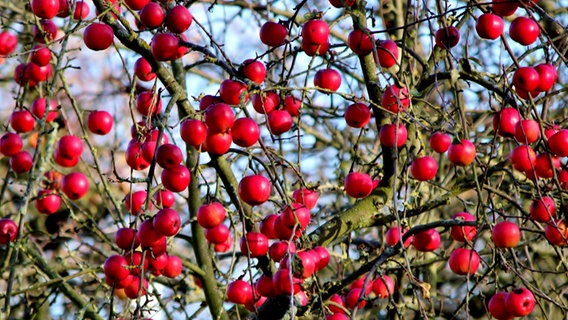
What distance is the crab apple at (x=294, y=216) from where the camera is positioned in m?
2.17

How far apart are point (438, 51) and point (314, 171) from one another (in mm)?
2940

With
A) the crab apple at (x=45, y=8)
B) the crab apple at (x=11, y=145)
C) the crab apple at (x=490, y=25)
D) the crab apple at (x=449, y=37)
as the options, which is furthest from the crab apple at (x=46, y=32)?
the crab apple at (x=490, y=25)

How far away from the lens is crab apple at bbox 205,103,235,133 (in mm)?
2141

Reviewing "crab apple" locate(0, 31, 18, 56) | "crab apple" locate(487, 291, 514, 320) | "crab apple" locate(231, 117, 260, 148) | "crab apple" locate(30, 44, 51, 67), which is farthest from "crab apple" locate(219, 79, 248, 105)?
"crab apple" locate(0, 31, 18, 56)

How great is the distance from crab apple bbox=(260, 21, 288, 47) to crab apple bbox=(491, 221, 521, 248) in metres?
0.90

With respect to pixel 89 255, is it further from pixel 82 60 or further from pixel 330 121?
pixel 82 60

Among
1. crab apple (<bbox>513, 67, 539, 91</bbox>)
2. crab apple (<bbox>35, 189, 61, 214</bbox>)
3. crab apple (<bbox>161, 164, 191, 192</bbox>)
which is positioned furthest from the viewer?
crab apple (<bbox>35, 189, 61, 214</bbox>)

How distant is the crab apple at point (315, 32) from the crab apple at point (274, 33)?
0.08 m

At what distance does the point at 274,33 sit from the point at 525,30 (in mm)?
825

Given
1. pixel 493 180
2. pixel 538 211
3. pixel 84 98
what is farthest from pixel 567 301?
pixel 84 98

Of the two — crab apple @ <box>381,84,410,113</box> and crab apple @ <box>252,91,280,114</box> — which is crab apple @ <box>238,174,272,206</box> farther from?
crab apple @ <box>381,84,410,113</box>

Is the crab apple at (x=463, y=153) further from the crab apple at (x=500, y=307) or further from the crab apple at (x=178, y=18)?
the crab apple at (x=178, y=18)

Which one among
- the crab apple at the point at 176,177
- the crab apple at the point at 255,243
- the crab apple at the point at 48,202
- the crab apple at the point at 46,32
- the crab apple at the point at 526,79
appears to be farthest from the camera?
the crab apple at the point at 48,202

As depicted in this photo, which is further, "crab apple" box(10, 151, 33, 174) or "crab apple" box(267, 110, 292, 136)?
"crab apple" box(10, 151, 33, 174)
